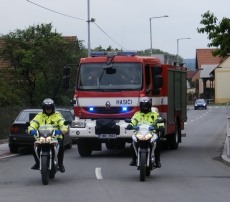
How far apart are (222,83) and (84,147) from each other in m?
91.9

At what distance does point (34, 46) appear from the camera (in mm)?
41750

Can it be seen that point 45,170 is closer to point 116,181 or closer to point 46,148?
point 46,148

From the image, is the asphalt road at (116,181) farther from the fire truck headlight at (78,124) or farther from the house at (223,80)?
the house at (223,80)

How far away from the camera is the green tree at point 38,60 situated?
37.6 m

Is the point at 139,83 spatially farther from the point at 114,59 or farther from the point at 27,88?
the point at 27,88

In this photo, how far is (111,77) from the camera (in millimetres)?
19250

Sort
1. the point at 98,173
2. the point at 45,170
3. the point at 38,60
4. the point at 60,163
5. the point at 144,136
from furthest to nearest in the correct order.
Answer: the point at 38,60 < the point at 98,173 < the point at 60,163 < the point at 144,136 < the point at 45,170

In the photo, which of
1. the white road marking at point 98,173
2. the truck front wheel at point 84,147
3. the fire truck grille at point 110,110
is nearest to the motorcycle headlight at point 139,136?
the white road marking at point 98,173

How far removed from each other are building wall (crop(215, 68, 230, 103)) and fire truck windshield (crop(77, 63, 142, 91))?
3606 inches

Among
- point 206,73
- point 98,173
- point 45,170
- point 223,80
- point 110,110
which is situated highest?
point 206,73

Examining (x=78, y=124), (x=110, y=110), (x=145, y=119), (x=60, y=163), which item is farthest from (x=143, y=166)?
(x=78, y=124)

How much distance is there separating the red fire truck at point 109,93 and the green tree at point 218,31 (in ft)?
12.2

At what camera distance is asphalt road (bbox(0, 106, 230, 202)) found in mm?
11109

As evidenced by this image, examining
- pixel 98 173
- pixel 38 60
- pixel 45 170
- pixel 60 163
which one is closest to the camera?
pixel 45 170
